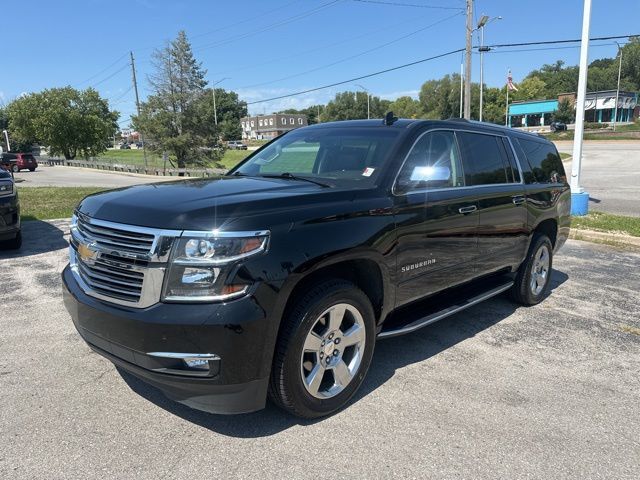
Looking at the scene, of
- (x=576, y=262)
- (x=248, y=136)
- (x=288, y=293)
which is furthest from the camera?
(x=248, y=136)

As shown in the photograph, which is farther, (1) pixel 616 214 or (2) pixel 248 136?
(2) pixel 248 136

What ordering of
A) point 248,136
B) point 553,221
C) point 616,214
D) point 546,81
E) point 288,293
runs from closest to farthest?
point 288,293
point 553,221
point 616,214
point 546,81
point 248,136

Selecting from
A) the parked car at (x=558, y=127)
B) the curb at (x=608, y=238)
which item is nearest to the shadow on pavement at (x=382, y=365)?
the curb at (x=608, y=238)

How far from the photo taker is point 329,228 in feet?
9.84

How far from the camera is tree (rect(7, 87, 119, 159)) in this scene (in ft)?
212

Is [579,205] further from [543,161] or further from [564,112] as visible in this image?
[564,112]

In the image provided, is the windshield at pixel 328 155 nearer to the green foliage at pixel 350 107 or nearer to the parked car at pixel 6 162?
the parked car at pixel 6 162

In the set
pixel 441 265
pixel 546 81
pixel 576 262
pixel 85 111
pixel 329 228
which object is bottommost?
pixel 576 262

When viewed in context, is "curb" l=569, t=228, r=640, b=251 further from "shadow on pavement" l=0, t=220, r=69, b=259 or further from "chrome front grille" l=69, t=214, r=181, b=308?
"shadow on pavement" l=0, t=220, r=69, b=259

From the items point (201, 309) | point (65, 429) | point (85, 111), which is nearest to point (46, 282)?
point (65, 429)

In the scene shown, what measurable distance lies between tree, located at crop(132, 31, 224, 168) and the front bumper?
157ft

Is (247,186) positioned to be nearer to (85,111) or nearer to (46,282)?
(46,282)

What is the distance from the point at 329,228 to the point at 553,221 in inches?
149

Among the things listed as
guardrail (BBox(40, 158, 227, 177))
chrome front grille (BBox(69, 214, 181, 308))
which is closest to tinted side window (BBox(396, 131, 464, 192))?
chrome front grille (BBox(69, 214, 181, 308))
